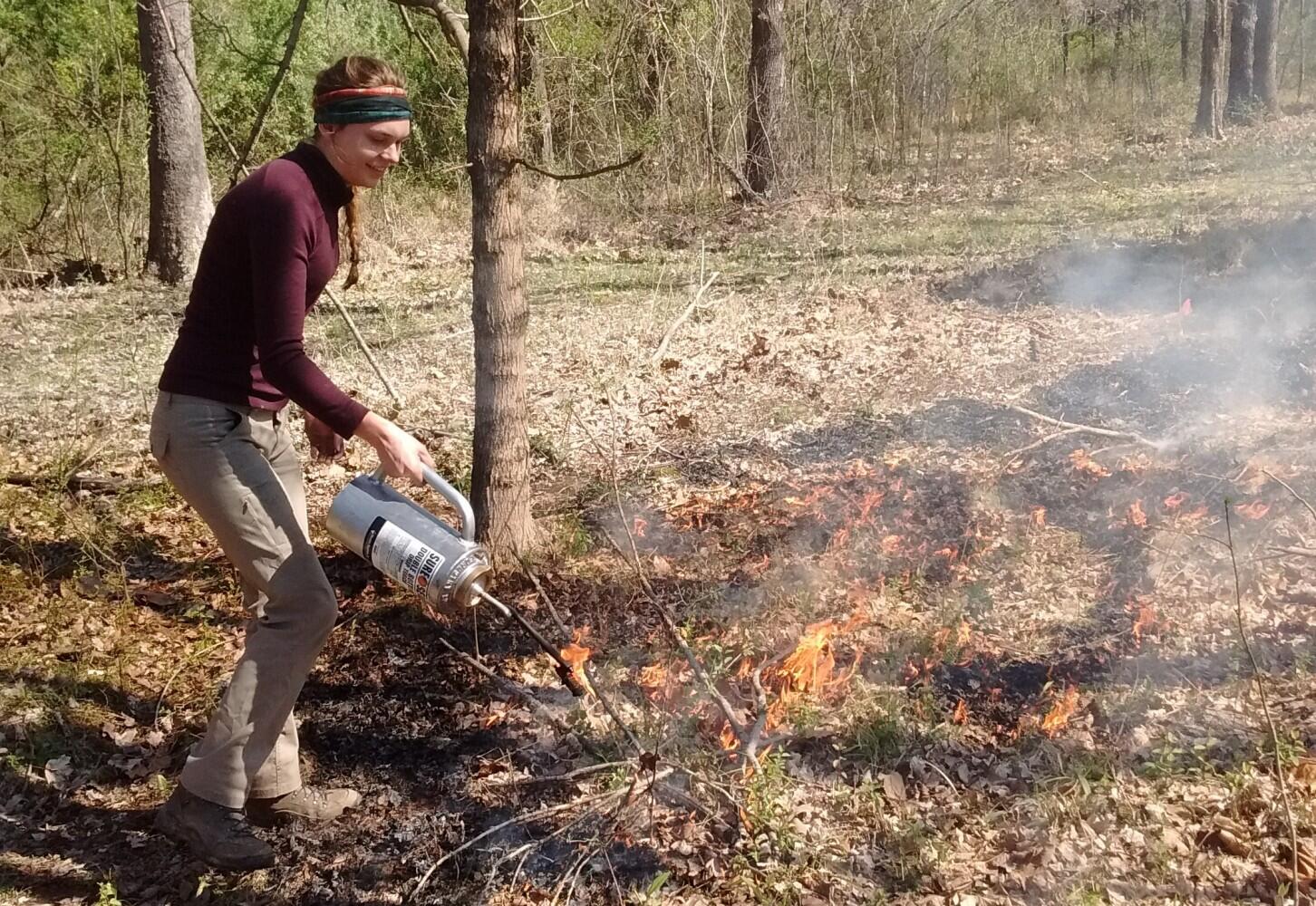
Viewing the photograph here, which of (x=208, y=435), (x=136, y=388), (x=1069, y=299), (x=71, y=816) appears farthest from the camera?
(x=1069, y=299)

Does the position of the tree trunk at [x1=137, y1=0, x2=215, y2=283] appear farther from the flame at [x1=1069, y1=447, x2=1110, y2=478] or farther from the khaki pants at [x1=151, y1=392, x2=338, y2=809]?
the flame at [x1=1069, y1=447, x2=1110, y2=478]

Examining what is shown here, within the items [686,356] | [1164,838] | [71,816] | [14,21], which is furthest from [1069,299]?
[14,21]

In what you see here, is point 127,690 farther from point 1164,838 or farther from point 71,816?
point 1164,838

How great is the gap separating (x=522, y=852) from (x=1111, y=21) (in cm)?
2211

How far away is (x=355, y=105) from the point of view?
8.38 ft

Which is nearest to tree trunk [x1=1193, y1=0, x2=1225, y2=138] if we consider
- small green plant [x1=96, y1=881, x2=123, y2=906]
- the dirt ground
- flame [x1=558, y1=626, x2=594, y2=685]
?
the dirt ground

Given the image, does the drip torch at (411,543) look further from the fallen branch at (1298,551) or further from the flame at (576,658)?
the fallen branch at (1298,551)

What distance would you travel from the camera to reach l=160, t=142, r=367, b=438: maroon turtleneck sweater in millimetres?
2438

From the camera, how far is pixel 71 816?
3.15 meters

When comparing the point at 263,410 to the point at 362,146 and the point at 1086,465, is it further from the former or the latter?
the point at 1086,465

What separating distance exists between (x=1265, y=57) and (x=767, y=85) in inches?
402

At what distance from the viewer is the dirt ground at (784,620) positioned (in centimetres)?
284

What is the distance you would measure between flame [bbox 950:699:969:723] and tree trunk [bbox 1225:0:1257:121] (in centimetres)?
1709

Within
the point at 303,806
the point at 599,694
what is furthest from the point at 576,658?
the point at 303,806
